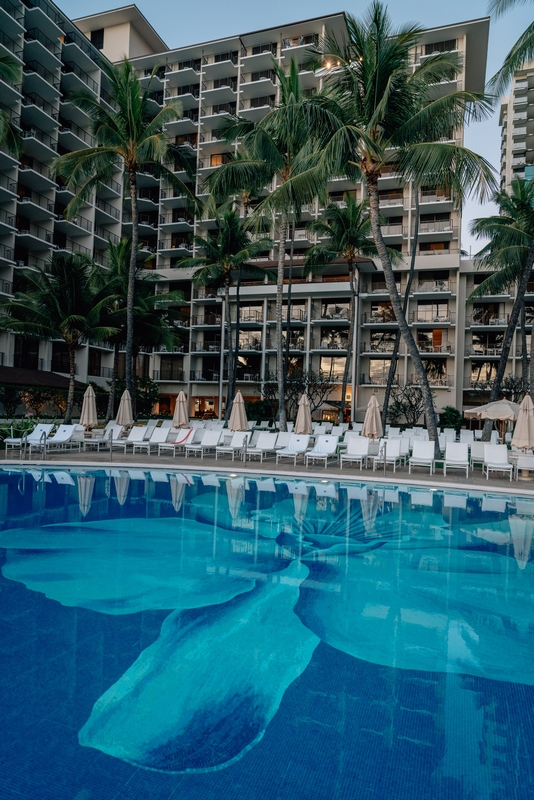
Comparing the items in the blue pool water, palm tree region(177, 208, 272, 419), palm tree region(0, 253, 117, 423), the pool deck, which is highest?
palm tree region(177, 208, 272, 419)

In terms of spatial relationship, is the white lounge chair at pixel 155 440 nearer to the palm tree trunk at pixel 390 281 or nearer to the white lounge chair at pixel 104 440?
the white lounge chair at pixel 104 440

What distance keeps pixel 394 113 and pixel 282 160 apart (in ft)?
18.5

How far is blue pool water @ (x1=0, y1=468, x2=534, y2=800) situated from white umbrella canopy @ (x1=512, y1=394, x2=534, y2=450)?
516 cm

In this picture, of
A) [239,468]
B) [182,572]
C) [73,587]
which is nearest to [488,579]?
[182,572]

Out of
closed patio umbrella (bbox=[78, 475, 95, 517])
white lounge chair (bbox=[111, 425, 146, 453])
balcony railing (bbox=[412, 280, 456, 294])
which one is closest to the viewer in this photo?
closed patio umbrella (bbox=[78, 475, 95, 517])

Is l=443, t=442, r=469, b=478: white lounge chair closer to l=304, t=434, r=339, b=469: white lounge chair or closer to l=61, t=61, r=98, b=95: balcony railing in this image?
l=304, t=434, r=339, b=469: white lounge chair

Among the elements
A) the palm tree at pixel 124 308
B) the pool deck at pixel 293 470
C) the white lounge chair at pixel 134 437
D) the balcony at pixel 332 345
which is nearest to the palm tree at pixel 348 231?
the palm tree at pixel 124 308

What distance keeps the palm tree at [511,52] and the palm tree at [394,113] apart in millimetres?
1143

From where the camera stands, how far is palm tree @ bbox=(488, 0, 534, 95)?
1375cm

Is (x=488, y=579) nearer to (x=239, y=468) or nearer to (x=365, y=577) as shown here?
(x=365, y=577)

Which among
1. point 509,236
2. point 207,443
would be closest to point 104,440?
point 207,443

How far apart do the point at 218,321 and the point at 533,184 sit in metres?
23.7

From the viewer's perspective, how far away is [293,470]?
544 inches

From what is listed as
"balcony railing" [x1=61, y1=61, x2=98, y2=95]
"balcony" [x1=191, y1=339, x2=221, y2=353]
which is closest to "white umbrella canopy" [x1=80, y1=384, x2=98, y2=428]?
"balcony" [x1=191, y1=339, x2=221, y2=353]
